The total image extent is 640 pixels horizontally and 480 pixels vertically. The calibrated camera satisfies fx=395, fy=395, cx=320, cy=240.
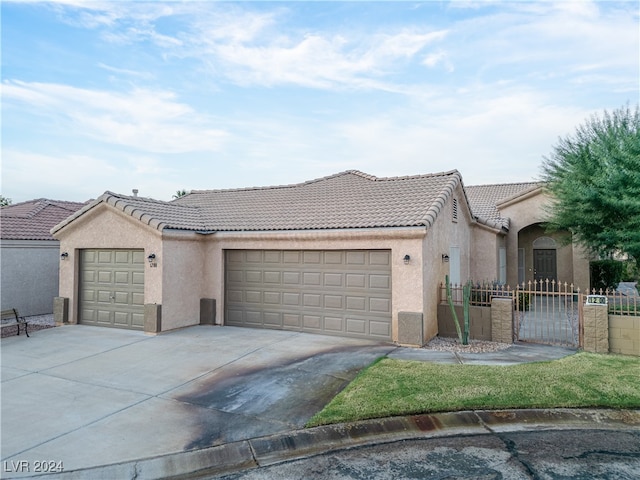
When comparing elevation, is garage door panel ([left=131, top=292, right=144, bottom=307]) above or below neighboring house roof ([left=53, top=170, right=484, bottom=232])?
below

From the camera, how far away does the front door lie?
68.6ft

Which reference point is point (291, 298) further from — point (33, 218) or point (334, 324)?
point (33, 218)

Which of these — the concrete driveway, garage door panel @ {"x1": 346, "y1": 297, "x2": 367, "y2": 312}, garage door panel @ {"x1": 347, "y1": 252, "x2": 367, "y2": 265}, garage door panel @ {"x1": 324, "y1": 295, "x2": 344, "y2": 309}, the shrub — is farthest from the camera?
the shrub

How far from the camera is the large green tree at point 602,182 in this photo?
37.9ft

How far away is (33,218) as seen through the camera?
1786cm

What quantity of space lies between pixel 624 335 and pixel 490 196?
643 inches

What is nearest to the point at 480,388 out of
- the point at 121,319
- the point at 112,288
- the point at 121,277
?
the point at 121,319

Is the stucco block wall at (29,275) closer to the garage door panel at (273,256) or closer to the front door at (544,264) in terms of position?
the garage door panel at (273,256)

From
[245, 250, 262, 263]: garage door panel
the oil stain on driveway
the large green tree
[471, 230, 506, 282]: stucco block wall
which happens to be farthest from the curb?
[471, 230, 506, 282]: stucco block wall

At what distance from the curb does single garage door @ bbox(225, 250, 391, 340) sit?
16.3 feet

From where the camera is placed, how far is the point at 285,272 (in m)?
12.6

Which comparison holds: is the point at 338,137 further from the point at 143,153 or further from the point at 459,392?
the point at 459,392

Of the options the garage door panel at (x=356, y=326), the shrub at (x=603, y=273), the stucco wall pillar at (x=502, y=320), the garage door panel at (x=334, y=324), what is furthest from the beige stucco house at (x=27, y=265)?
the shrub at (x=603, y=273)

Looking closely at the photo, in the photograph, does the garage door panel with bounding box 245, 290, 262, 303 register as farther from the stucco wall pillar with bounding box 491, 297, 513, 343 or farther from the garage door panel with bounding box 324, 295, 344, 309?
the stucco wall pillar with bounding box 491, 297, 513, 343
